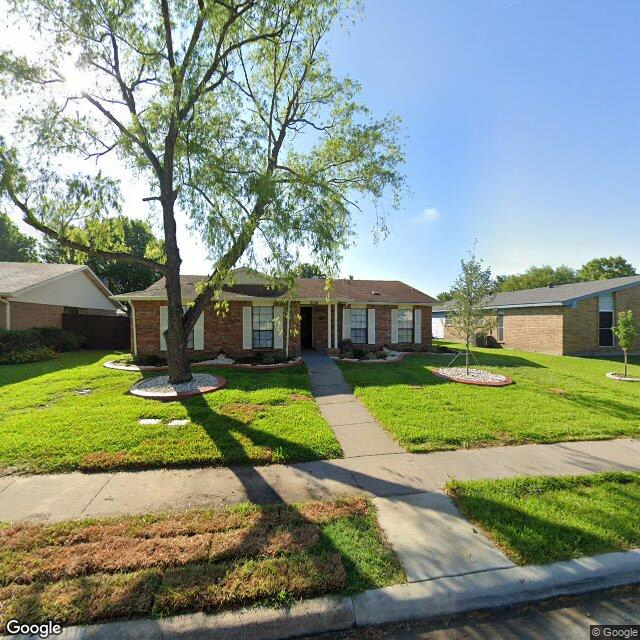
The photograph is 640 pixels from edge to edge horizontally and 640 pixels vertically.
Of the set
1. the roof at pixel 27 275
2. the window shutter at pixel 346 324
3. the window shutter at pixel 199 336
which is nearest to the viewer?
the window shutter at pixel 199 336

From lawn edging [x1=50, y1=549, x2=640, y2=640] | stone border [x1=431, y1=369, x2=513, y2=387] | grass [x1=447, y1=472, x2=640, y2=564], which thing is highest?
stone border [x1=431, y1=369, x2=513, y2=387]

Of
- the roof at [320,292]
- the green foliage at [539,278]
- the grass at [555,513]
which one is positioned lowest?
the grass at [555,513]

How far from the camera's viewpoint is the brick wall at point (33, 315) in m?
15.8

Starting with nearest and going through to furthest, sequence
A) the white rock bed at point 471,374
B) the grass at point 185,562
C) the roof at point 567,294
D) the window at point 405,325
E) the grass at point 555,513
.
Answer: the grass at point 185,562
the grass at point 555,513
the white rock bed at point 471,374
the window at point 405,325
the roof at point 567,294

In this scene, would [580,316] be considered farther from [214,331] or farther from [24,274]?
[24,274]

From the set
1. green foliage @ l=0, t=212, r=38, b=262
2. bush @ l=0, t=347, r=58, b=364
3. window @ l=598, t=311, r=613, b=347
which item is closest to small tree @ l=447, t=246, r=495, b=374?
window @ l=598, t=311, r=613, b=347

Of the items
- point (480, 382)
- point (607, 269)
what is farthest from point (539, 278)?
point (480, 382)

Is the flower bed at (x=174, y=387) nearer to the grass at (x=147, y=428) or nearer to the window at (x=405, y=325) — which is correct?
the grass at (x=147, y=428)

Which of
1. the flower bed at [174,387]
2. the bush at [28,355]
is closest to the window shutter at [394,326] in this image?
the flower bed at [174,387]

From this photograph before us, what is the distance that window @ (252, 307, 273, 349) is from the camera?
14266 millimetres

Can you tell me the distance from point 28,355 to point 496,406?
16.8 meters

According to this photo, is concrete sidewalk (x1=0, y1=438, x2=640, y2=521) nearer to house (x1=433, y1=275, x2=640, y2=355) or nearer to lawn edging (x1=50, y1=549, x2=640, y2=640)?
lawn edging (x1=50, y1=549, x2=640, y2=640)

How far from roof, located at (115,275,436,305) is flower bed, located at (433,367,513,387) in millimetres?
4750

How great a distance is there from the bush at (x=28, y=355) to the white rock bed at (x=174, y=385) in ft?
24.7
